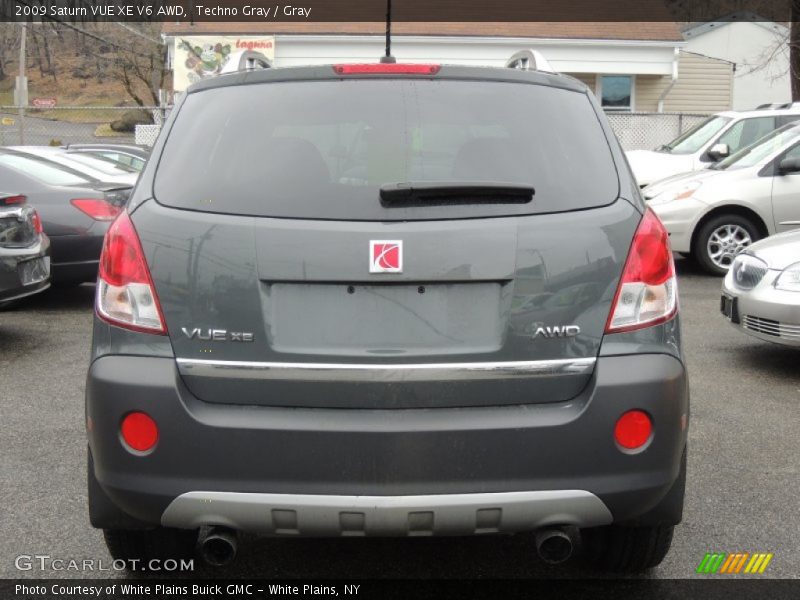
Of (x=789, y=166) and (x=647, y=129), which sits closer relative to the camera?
(x=789, y=166)

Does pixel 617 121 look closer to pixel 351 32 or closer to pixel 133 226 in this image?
pixel 351 32

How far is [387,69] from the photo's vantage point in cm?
335

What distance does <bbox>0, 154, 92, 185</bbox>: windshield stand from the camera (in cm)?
966

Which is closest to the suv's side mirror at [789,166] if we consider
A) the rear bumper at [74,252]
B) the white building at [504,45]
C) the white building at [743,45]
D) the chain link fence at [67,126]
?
the rear bumper at [74,252]

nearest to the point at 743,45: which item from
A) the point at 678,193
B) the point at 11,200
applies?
the point at 678,193

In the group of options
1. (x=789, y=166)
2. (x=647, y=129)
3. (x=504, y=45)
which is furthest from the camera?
(x=504, y=45)

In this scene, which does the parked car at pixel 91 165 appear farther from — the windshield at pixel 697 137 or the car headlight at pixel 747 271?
the windshield at pixel 697 137

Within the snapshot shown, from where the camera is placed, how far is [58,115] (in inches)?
2146

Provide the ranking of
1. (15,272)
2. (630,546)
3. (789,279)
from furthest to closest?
(15,272), (789,279), (630,546)

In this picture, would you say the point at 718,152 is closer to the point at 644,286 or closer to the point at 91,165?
the point at 91,165

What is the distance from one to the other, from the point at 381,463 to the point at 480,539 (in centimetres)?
130

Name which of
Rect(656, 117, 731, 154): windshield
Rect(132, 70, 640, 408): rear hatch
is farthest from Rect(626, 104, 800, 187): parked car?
Rect(132, 70, 640, 408): rear hatch

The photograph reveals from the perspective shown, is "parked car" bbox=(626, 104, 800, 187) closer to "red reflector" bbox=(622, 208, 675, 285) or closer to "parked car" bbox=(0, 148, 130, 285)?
"parked car" bbox=(0, 148, 130, 285)

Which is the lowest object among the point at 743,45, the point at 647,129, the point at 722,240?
the point at 722,240
